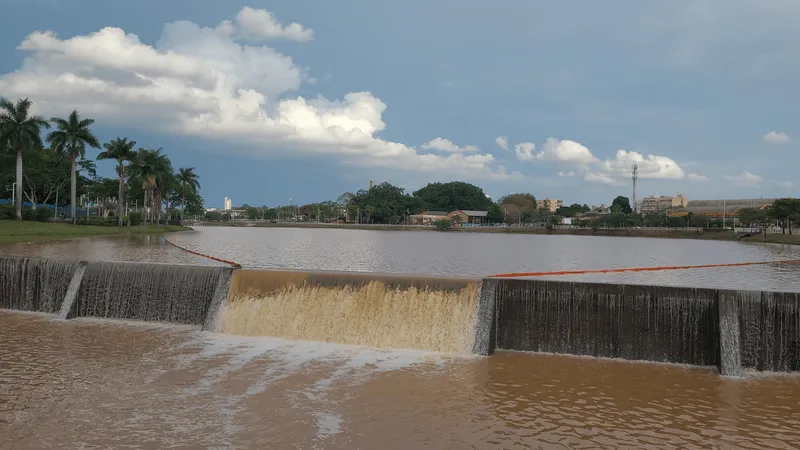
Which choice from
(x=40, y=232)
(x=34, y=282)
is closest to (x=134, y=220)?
(x=40, y=232)

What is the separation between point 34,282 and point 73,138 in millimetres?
47811

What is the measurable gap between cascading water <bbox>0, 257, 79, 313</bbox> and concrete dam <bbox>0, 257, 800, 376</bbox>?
0.03 meters

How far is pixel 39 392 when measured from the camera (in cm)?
962

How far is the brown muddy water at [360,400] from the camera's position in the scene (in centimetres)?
820

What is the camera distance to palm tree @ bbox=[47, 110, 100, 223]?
57406 mm

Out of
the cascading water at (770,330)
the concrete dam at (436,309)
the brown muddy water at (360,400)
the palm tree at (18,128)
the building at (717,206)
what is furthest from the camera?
the building at (717,206)

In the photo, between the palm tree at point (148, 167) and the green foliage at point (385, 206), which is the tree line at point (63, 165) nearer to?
the palm tree at point (148, 167)

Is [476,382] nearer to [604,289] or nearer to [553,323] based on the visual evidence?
[553,323]

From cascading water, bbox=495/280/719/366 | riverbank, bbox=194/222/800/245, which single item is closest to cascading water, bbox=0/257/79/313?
cascading water, bbox=495/280/719/366

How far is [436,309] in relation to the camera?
14164mm

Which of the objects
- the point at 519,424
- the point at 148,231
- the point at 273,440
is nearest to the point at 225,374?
the point at 273,440

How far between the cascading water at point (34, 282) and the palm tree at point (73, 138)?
4461 centimetres

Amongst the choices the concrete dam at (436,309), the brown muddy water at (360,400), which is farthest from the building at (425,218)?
the brown muddy water at (360,400)

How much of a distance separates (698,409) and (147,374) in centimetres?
1040
